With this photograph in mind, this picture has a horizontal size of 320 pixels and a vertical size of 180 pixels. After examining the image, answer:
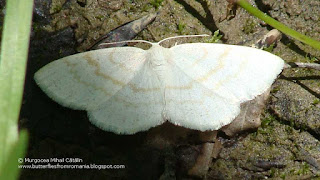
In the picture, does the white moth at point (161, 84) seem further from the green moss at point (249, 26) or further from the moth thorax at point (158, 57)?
the green moss at point (249, 26)

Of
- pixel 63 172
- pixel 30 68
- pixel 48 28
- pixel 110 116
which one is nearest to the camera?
pixel 110 116

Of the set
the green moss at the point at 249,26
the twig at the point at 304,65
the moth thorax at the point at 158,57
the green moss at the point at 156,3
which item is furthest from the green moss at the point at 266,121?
the green moss at the point at 156,3

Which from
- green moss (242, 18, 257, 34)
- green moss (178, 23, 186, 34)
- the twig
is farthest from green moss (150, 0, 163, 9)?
the twig

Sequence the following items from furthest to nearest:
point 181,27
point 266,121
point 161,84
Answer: point 181,27, point 266,121, point 161,84

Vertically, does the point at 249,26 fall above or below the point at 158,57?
below

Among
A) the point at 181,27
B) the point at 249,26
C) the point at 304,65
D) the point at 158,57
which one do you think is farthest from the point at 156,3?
the point at 304,65

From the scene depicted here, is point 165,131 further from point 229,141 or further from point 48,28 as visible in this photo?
point 48,28

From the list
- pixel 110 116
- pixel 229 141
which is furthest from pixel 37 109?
pixel 229 141

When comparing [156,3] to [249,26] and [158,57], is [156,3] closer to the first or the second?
[158,57]
